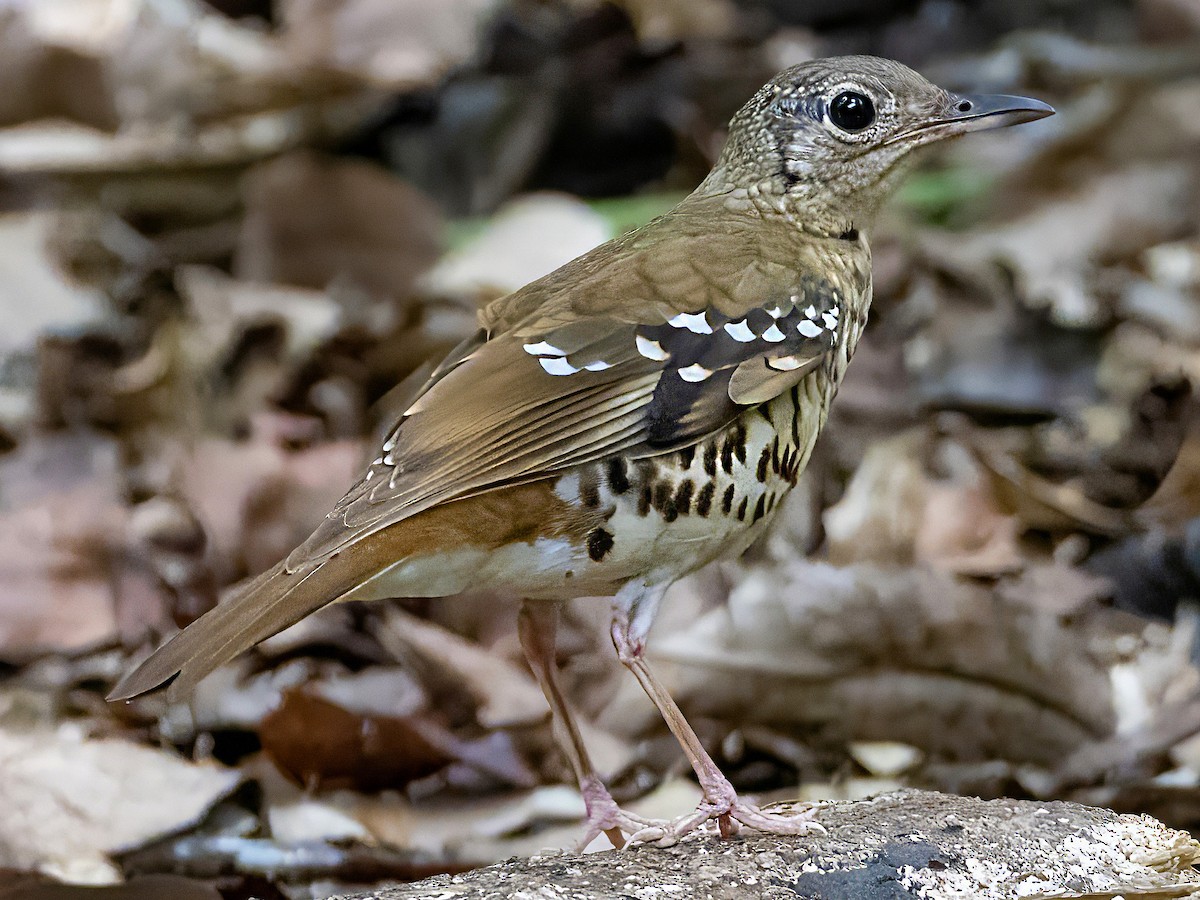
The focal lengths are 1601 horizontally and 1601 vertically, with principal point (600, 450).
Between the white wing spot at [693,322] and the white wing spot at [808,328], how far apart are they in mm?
184

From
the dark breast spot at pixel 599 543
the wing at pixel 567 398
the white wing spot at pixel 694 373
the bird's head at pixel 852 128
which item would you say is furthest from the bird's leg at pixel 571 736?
the bird's head at pixel 852 128

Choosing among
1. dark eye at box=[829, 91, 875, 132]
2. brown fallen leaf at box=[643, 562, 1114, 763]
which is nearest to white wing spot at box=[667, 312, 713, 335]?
dark eye at box=[829, 91, 875, 132]

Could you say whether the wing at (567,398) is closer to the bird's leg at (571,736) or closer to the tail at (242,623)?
the tail at (242,623)

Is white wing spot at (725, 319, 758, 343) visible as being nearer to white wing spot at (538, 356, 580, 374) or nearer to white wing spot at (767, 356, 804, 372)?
white wing spot at (767, 356, 804, 372)

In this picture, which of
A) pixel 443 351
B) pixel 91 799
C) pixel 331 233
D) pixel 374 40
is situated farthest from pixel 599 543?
pixel 374 40

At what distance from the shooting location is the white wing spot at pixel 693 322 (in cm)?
284

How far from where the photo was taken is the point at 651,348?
281 cm

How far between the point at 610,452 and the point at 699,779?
61 cm

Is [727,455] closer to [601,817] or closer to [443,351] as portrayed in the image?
[601,817]

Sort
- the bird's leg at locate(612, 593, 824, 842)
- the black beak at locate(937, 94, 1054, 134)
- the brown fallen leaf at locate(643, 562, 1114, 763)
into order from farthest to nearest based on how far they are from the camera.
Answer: the brown fallen leaf at locate(643, 562, 1114, 763), the black beak at locate(937, 94, 1054, 134), the bird's leg at locate(612, 593, 824, 842)

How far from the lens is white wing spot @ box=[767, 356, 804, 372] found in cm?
287

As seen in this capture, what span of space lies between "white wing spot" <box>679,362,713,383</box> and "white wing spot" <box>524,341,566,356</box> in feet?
0.70

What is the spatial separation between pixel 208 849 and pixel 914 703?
1.62 m

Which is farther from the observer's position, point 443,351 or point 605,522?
point 443,351
